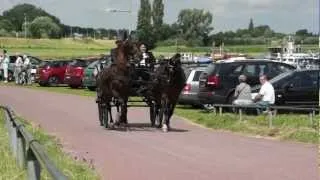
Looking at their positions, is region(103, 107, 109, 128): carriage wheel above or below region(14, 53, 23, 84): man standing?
below

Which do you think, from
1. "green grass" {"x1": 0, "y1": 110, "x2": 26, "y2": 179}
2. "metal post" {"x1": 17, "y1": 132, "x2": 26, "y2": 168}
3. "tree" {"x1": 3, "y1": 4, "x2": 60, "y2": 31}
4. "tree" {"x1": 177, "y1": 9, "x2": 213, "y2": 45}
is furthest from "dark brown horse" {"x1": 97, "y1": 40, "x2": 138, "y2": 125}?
"tree" {"x1": 3, "y1": 4, "x2": 60, "y2": 31}

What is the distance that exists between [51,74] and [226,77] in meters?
23.1

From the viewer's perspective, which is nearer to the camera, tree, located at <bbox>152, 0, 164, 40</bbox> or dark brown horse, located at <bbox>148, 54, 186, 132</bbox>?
dark brown horse, located at <bbox>148, 54, 186, 132</bbox>

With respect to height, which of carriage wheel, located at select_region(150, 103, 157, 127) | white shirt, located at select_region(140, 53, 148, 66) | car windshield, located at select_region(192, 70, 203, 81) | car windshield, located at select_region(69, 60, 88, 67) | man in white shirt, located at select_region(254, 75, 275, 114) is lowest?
carriage wheel, located at select_region(150, 103, 157, 127)

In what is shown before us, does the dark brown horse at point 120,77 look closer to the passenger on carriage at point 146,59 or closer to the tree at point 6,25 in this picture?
the passenger on carriage at point 146,59

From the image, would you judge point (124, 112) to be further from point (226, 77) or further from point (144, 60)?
point (226, 77)

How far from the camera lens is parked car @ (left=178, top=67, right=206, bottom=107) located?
2797cm

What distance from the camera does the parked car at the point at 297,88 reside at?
77.7 ft

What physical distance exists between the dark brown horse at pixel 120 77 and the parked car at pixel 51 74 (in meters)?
27.0

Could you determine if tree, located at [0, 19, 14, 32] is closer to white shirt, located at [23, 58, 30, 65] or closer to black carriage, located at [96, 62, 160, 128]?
white shirt, located at [23, 58, 30, 65]

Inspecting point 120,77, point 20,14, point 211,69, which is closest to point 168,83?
point 120,77

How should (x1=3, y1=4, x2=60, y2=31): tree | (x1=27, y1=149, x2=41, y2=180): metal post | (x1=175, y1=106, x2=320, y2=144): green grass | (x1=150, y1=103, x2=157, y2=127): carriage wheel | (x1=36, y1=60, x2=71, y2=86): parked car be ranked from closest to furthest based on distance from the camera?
(x1=27, y1=149, x2=41, y2=180): metal post, (x1=175, y1=106, x2=320, y2=144): green grass, (x1=150, y1=103, x2=157, y2=127): carriage wheel, (x1=36, y1=60, x2=71, y2=86): parked car, (x1=3, y1=4, x2=60, y2=31): tree

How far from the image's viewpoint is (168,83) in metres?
19.6

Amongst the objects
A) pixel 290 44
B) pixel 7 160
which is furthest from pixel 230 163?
pixel 290 44
